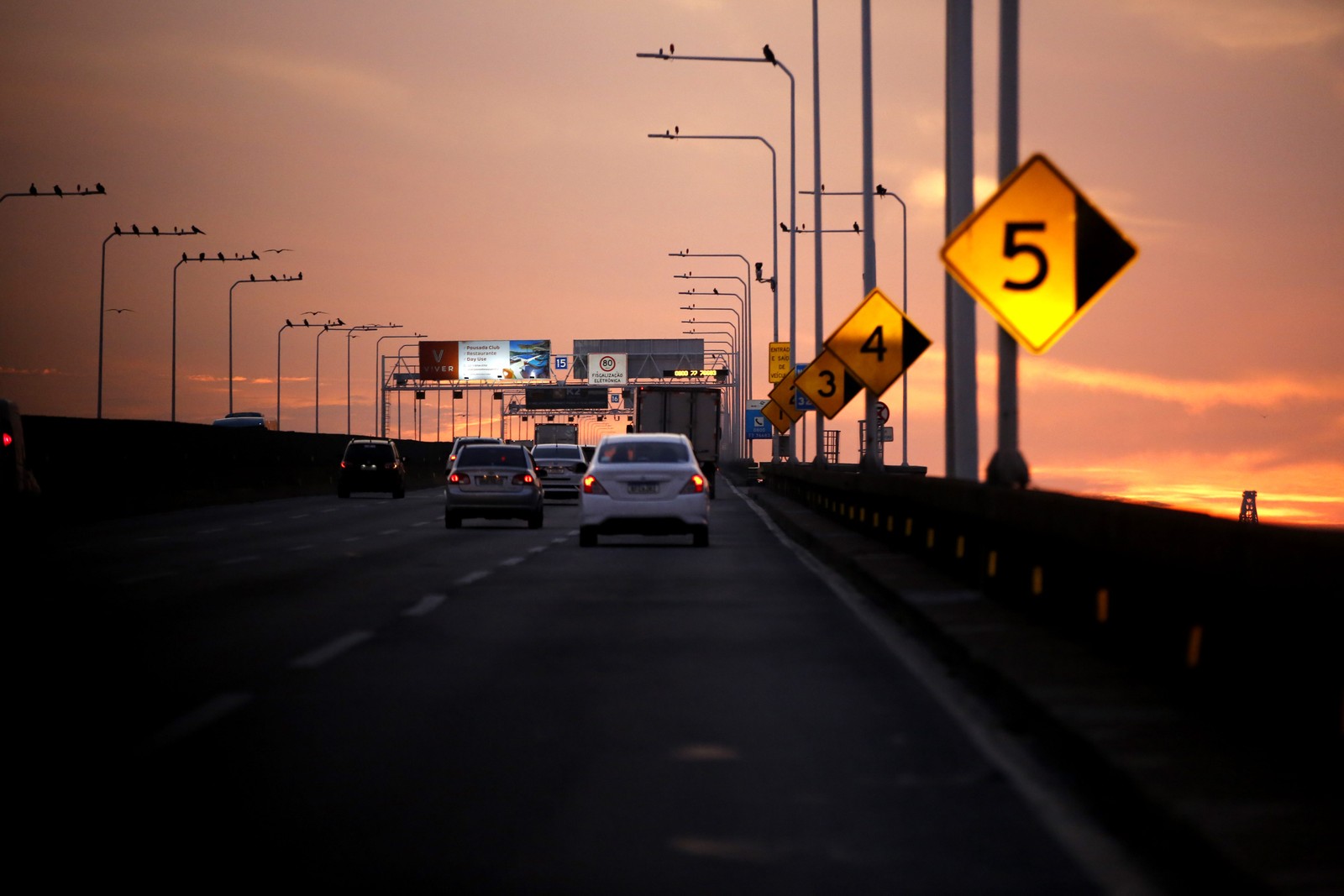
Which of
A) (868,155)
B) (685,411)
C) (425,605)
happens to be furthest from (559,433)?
(425,605)

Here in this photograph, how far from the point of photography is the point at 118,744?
27.9 feet

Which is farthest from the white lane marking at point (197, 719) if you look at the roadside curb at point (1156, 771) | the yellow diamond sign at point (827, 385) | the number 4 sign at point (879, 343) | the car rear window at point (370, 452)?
the car rear window at point (370, 452)

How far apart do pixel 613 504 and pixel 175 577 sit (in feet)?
26.0

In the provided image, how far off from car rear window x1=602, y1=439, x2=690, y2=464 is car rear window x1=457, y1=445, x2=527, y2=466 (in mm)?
7000

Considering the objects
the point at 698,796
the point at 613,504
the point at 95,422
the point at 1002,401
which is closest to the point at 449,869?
the point at 698,796

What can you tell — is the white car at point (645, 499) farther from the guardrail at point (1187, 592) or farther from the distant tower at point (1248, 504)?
the distant tower at point (1248, 504)

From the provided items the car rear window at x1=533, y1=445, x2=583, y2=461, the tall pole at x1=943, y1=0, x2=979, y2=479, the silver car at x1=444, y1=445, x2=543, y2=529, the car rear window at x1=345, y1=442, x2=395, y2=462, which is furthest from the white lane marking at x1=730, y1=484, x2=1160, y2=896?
the car rear window at x1=345, y1=442, x2=395, y2=462

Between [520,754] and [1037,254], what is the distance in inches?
328

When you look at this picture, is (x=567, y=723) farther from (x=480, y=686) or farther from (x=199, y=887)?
(x=199, y=887)

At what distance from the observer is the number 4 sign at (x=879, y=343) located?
29719mm

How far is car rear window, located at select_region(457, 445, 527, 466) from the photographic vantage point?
3428 cm

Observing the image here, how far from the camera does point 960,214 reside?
23.4 m

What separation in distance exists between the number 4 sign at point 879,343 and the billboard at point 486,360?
92087 millimetres

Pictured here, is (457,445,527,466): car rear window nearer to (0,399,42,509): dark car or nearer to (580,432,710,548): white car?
(580,432,710,548): white car
